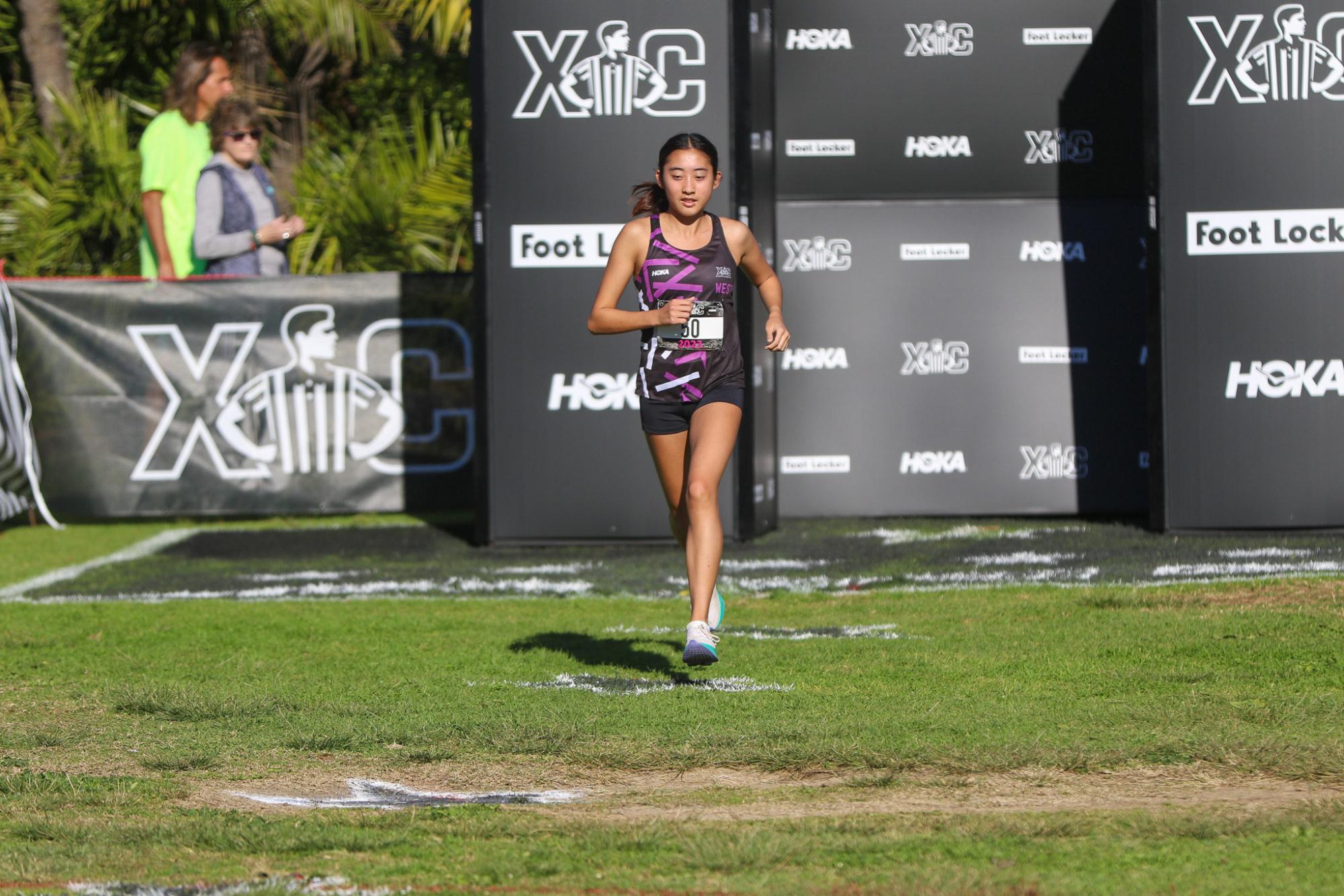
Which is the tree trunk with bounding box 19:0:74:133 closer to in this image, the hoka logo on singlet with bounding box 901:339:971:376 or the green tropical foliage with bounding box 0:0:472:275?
the green tropical foliage with bounding box 0:0:472:275

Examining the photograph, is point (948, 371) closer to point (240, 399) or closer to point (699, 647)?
point (240, 399)

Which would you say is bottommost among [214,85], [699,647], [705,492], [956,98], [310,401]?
[699,647]

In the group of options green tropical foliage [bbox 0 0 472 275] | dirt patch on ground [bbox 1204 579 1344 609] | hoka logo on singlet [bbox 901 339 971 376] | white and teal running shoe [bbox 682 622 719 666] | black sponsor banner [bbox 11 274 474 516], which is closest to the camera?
white and teal running shoe [bbox 682 622 719 666]

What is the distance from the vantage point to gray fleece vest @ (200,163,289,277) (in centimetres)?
1224

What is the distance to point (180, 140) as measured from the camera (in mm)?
12492

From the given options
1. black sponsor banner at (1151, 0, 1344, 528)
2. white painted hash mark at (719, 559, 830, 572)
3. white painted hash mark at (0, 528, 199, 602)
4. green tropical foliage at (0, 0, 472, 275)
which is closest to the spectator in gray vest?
white painted hash mark at (0, 528, 199, 602)

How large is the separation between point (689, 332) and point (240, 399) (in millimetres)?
6660

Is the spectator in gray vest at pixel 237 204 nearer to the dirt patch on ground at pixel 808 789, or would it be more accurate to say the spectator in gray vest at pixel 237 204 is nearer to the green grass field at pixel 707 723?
the green grass field at pixel 707 723

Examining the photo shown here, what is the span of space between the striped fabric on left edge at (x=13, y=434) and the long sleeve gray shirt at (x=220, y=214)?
1379 millimetres

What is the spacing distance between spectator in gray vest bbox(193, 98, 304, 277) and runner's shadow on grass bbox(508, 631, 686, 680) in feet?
18.2

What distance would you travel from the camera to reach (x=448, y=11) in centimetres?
1825

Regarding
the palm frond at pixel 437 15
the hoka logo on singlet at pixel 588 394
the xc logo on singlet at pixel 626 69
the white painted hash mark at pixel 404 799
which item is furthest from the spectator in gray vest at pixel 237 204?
the white painted hash mark at pixel 404 799

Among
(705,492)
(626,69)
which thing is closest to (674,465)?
(705,492)

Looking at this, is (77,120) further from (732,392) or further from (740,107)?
(732,392)
